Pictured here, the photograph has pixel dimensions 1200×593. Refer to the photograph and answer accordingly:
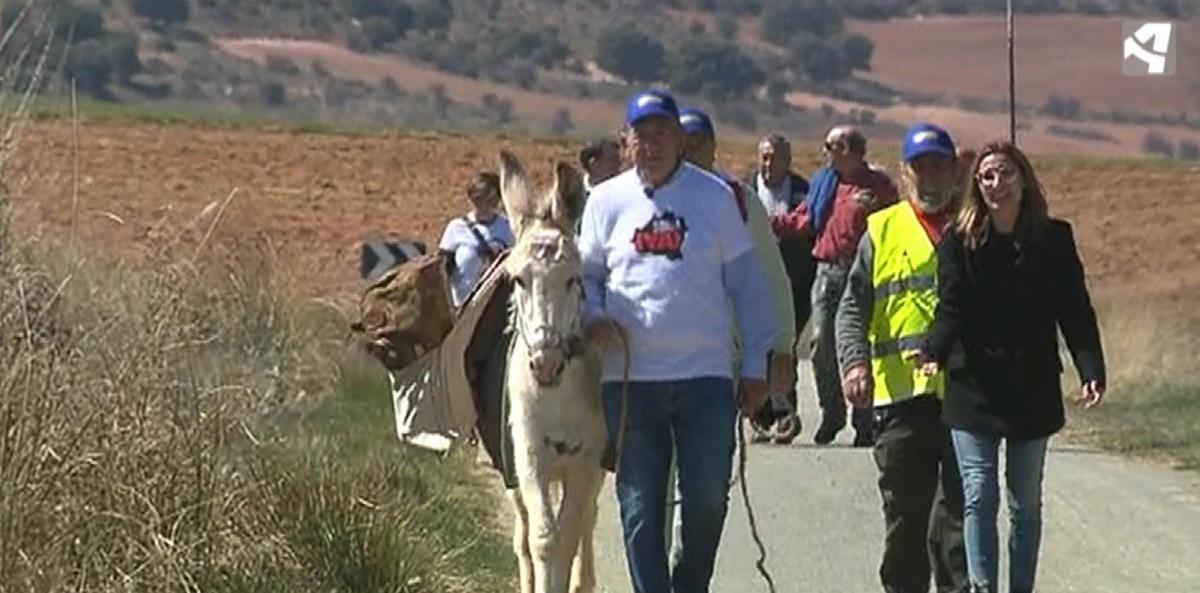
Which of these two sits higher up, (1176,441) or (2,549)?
(2,549)

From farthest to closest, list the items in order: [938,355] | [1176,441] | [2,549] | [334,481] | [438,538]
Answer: [1176,441] → [438,538] → [334,481] → [938,355] → [2,549]

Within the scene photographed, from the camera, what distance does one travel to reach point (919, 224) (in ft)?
35.8

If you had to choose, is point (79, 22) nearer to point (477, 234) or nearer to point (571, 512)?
point (571, 512)

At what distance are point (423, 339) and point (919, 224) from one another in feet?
7.13

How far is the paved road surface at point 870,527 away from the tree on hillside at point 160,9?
15.0 ft

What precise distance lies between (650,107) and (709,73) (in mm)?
73666

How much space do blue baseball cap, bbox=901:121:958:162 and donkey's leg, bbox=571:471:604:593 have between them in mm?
1745

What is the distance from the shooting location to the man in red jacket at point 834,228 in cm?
1441

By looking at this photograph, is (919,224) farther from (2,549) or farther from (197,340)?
(2,549)

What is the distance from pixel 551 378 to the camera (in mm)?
10133

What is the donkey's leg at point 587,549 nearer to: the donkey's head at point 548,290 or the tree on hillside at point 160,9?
the donkey's head at point 548,290

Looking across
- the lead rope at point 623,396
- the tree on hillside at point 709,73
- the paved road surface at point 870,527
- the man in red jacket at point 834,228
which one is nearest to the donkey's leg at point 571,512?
the lead rope at point 623,396

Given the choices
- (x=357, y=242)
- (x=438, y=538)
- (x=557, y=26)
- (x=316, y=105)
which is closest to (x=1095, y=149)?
(x=316, y=105)

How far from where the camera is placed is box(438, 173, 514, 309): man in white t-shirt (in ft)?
48.2
